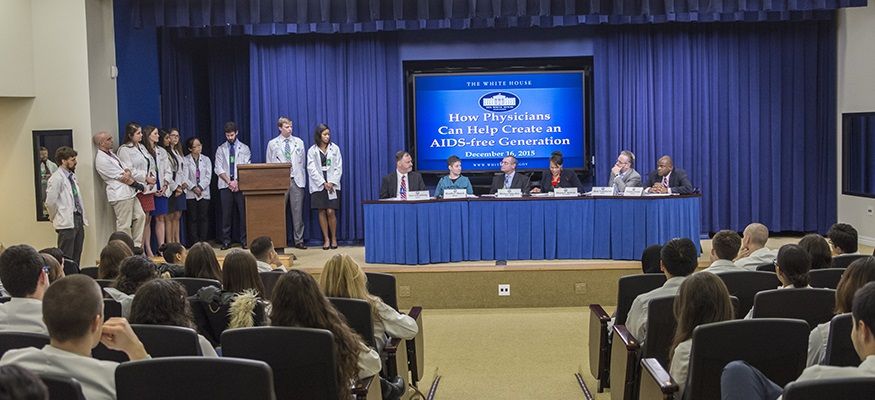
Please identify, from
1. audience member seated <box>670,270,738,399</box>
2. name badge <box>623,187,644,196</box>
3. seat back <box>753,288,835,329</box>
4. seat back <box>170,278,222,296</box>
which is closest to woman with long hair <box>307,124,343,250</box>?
name badge <box>623,187,644,196</box>

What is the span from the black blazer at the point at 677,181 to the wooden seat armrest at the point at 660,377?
20.1 feet

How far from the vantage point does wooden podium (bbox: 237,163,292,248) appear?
10.5 meters

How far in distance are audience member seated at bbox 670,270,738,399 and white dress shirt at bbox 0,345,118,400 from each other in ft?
6.68

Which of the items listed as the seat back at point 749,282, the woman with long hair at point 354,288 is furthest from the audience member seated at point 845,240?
the woman with long hair at point 354,288

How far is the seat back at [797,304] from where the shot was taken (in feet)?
14.0

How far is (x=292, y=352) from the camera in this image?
11.5ft

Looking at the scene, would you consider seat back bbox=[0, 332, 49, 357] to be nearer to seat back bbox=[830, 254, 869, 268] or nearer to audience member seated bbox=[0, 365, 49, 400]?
audience member seated bbox=[0, 365, 49, 400]

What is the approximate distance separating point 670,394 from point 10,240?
8246 millimetres

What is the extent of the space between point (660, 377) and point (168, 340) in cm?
178

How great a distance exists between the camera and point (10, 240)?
10.1m

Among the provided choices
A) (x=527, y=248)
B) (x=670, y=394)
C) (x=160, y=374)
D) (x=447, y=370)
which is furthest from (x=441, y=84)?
(x=160, y=374)

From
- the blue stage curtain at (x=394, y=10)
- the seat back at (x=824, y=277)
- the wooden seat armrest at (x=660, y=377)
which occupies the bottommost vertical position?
the wooden seat armrest at (x=660, y=377)

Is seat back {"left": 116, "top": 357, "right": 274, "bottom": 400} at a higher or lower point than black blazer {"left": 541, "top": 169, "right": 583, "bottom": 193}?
lower

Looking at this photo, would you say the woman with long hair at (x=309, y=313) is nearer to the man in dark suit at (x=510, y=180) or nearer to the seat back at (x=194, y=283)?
the seat back at (x=194, y=283)
